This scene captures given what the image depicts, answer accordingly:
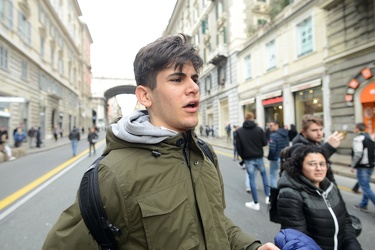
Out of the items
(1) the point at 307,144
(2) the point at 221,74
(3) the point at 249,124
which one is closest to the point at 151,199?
(1) the point at 307,144

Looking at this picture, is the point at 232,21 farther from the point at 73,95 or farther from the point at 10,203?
the point at 73,95

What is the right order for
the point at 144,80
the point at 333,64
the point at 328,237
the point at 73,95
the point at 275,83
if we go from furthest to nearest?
the point at 73,95 < the point at 275,83 < the point at 333,64 < the point at 328,237 < the point at 144,80

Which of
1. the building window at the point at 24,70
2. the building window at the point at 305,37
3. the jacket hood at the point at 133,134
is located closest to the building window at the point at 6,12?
the building window at the point at 24,70

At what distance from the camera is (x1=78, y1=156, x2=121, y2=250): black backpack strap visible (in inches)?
37.3

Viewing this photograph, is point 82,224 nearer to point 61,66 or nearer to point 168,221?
point 168,221

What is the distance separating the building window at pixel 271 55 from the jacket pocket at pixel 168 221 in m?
16.6

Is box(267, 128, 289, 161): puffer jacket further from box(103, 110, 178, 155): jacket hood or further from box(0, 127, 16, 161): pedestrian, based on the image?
box(0, 127, 16, 161): pedestrian

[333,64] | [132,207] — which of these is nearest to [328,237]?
[132,207]

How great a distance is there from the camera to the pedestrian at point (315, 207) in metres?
1.94

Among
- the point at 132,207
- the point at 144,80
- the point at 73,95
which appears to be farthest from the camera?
the point at 73,95

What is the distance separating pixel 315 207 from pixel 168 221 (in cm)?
156

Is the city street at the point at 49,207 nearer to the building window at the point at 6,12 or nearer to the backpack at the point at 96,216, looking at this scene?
the backpack at the point at 96,216

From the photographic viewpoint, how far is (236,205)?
449 centimetres

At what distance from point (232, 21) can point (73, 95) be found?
3008cm
